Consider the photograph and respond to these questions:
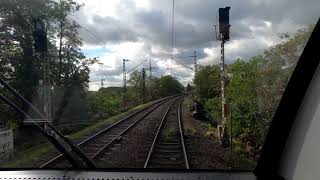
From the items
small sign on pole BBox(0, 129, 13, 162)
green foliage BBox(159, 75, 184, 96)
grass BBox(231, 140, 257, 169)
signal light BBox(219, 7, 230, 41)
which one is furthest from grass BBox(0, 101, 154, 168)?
signal light BBox(219, 7, 230, 41)

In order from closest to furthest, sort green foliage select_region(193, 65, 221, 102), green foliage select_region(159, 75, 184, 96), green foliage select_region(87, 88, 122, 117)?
green foliage select_region(193, 65, 221, 102), green foliage select_region(87, 88, 122, 117), green foliage select_region(159, 75, 184, 96)

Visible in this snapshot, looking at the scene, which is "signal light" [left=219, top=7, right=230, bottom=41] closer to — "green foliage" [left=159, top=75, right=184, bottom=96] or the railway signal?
the railway signal

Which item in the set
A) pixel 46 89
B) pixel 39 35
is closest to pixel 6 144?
pixel 46 89

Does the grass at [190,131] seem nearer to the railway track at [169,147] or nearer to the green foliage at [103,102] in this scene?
the railway track at [169,147]

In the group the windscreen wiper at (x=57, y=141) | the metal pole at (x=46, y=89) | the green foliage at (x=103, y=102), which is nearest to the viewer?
the windscreen wiper at (x=57, y=141)

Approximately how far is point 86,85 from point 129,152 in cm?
115

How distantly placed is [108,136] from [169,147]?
37.1 inches

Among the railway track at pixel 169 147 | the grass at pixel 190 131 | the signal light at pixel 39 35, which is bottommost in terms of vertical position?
the railway track at pixel 169 147

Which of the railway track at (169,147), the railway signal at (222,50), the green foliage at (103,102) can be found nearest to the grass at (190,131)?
the railway track at (169,147)

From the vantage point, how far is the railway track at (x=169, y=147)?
Result: 4.03 m

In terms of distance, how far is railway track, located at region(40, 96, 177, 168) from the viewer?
419 centimetres

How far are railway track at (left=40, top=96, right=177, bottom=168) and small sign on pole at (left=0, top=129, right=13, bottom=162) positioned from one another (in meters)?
0.40

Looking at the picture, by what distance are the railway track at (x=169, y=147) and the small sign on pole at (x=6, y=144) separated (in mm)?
1348

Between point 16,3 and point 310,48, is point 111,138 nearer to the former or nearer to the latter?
point 16,3
